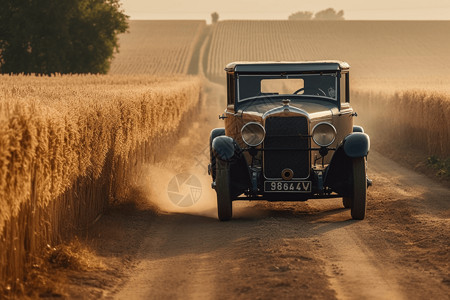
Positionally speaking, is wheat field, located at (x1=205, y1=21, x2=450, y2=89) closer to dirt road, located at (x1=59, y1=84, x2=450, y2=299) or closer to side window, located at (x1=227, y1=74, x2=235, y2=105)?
side window, located at (x1=227, y1=74, x2=235, y2=105)

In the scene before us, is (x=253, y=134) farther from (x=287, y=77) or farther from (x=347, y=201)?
(x=347, y=201)

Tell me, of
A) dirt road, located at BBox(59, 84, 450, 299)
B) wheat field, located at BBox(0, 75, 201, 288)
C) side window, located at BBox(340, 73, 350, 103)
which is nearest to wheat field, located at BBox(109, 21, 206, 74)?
side window, located at BBox(340, 73, 350, 103)

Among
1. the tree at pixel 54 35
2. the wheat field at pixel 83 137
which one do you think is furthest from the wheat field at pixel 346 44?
the wheat field at pixel 83 137

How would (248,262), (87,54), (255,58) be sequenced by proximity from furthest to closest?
1. (255,58)
2. (87,54)
3. (248,262)

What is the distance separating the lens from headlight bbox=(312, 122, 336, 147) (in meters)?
11.1

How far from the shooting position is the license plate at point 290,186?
10953mm

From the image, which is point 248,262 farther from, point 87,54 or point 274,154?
point 87,54

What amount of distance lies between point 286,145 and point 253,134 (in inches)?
20.2

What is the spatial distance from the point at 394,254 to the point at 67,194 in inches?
157

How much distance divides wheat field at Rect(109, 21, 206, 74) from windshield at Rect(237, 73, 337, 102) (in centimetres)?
6230

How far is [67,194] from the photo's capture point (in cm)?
918

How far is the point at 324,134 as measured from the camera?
11117 millimetres

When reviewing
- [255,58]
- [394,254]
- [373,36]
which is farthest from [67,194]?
[373,36]

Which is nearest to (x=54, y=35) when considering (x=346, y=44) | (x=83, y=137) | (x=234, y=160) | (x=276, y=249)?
(x=234, y=160)
